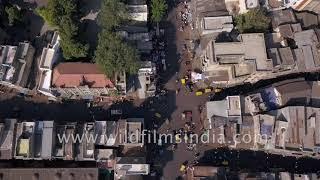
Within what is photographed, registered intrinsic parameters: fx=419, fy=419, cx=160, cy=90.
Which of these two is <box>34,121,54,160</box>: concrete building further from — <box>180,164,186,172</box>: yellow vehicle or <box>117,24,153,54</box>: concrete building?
<box>180,164,186,172</box>: yellow vehicle

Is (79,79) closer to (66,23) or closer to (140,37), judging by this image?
(66,23)

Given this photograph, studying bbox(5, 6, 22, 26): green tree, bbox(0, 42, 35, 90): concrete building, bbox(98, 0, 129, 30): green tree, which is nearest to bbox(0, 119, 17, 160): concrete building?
bbox(0, 42, 35, 90): concrete building

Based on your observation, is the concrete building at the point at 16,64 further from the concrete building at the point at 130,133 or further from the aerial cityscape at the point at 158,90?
the concrete building at the point at 130,133

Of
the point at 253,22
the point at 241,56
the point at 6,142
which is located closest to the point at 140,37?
the point at 241,56

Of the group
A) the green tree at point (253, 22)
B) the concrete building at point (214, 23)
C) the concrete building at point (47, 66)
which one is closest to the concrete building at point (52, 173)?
the concrete building at point (47, 66)

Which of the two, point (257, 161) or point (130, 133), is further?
point (257, 161)

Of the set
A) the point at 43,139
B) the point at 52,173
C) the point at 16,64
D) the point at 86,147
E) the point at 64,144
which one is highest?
the point at 16,64
